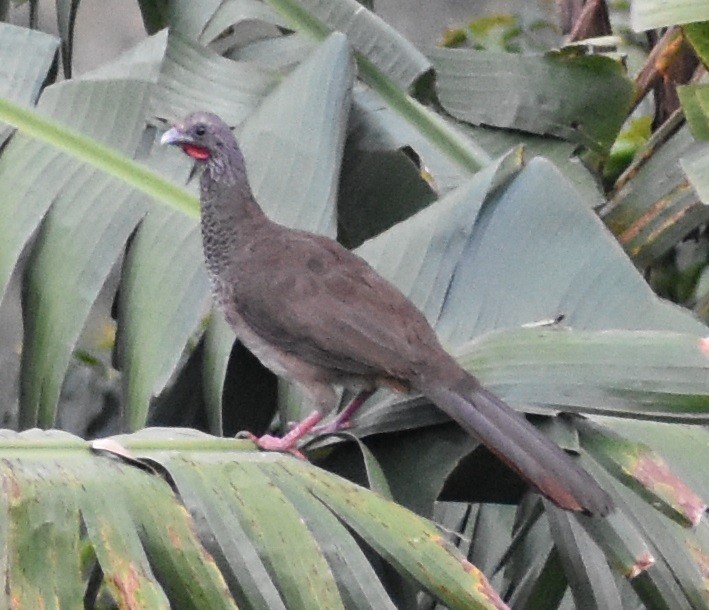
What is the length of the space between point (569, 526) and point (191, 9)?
1747 millimetres

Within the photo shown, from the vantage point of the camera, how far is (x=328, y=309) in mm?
1923

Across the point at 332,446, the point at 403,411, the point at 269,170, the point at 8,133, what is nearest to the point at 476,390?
the point at 403,411

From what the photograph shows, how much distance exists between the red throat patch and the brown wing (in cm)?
19

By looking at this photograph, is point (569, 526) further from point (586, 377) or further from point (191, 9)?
point (191, 9)

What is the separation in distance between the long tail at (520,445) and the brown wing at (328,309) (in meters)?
0.10

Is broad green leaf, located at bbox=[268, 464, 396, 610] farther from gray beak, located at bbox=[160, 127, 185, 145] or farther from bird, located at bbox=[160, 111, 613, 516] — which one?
gray beak, located at bbox=[160, 127, 185, 145]

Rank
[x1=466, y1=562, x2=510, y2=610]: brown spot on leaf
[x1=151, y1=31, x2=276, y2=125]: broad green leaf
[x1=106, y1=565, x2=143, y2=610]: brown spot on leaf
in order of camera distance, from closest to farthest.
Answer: [x1=106, y1=565, x2=143, y2=610]: brown spot on leaf → [x1=466, y1=562, x2=510, y2=610]: brown spot on leaf → [x1=151, y1=31, x2=276, y2=125]: broad green leaf

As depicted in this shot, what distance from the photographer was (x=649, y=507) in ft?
5.15

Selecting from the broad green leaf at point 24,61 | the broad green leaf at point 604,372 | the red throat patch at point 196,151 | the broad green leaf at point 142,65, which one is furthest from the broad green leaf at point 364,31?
the broad green leaf at point 604,372

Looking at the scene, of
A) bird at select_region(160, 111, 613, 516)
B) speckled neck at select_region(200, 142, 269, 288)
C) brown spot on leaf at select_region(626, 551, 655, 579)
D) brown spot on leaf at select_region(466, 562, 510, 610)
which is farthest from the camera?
speckled neck at select_region(200, 142, 269, 288)

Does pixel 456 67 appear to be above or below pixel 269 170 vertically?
above

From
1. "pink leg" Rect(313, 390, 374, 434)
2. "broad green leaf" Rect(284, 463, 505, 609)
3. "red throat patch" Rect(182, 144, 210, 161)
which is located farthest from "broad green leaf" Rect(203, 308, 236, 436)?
"broad green leaf" Rect(284, 463, 505, 609)

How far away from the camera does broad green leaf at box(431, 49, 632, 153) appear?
2832mm

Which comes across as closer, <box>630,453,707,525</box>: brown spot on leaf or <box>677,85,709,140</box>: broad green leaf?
<box>630,453,707,525</box>: brown spot on leaf
